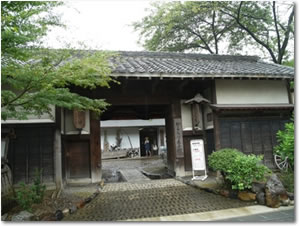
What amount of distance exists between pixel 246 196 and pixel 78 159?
5619 millimetres

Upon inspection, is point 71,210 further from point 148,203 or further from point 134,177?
point 134,177

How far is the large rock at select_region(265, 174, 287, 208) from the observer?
16.3 feet

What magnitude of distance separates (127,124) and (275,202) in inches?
665

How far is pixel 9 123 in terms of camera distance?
6.74 meters

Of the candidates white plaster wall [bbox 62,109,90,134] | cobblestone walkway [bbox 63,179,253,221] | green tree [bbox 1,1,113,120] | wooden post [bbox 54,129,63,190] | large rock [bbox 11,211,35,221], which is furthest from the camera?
white plaster wall [bbox 62,109,90,134]

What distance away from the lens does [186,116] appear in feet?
28.7

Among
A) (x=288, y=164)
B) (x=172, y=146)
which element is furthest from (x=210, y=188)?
(x=288, y=164)

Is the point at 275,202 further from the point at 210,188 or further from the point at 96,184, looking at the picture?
the point at 96,184

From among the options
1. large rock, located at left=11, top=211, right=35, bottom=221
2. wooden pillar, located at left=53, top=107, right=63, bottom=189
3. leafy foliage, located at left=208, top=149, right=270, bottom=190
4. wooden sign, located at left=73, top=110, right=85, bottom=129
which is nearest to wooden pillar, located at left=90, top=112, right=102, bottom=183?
wooden sign, located at left=73, top=110, right=85, bottom=129

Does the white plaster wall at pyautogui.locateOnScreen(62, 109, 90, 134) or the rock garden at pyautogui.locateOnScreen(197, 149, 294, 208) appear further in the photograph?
the white plaster wall at pyautogui.locateOnScreen(62, 109, 90, 134)

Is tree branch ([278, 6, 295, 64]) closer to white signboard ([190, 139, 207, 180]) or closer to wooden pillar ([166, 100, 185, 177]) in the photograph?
wooden pillar ([166, 100, 185, 177])

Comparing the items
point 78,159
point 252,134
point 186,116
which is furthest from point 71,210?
point 252,134

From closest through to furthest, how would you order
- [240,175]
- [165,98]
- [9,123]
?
[240,175]
[9,123]
[165,98]

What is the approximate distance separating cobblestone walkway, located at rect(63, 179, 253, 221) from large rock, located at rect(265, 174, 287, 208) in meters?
0.54
